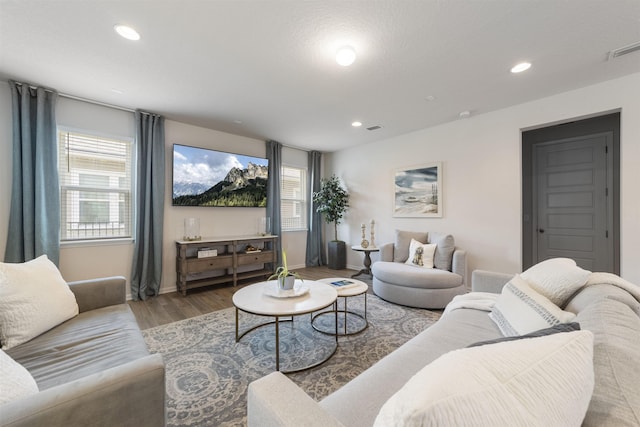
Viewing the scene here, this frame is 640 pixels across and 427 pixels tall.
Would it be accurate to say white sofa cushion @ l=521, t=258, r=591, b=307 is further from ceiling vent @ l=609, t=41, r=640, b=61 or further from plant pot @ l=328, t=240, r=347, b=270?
plant pot @ l=328, t=240, r=347, b=270

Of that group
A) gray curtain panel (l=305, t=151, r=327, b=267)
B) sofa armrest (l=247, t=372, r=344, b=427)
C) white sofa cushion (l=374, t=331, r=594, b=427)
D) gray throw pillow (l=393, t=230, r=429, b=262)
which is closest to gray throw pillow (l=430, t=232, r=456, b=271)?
gray throw pillow (l=393, t=230, r=429, b=262)

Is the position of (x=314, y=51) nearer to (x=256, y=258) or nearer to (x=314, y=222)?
(x=256, y=258)

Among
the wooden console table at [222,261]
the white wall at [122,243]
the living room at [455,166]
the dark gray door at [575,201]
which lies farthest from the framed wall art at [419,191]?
the white wall at [122,243]

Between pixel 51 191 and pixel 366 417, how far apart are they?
12.6 feet

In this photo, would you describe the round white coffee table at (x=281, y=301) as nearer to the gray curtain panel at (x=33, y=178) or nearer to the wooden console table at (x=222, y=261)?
the wooden console table at (x=222, y=261)

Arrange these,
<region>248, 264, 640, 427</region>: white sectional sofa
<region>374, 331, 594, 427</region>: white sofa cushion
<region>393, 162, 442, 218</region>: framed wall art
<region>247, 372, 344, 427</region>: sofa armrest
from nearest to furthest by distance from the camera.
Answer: <region>374, 331, 594, 427</region>: white sofa cushion < <region>248, 264, 640, 427</region>: white sectional sofa < <region>247, 372, 344, 427</region>: sofa armrest < <region>393, 162, 442, 218</region>: framed wall art

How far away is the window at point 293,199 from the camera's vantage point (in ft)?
17.2

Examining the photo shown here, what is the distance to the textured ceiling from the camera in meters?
1.72

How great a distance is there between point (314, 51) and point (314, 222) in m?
3.72

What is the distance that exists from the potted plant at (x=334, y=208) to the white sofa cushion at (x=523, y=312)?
3.61 metres

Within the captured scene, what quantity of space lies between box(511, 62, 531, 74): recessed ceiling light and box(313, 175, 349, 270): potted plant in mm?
3259

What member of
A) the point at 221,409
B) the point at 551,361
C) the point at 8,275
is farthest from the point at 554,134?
the point at 8,275

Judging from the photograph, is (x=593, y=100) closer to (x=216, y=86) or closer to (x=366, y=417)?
(x=366, y=417)

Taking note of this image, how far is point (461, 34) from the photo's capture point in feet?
6.37
